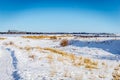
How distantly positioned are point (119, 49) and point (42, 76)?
25.0 metres

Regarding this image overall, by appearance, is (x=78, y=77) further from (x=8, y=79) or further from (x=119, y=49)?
(x=119, y=49)

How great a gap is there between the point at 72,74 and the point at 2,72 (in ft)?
12.5

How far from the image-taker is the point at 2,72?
50.9 feet

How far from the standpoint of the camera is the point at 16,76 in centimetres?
1410

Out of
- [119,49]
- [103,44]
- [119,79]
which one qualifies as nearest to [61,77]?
[119,79]

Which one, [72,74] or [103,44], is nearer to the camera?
[72,74]

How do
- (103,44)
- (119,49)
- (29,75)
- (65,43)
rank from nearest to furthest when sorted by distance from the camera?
(29,75)
(119,49)
(103,44)
(65,43)

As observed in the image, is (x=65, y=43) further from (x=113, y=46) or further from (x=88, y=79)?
(x=88, y=79)

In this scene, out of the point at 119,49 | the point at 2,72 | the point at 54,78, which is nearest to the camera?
the point at 54,78

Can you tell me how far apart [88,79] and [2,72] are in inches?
192

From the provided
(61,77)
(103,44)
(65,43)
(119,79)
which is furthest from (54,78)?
(65,43)

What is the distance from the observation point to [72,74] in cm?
1469

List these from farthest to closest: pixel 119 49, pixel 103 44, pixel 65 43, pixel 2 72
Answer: pixel 65 43, pixel 103 44, pixel 119 49, pixel 2 72

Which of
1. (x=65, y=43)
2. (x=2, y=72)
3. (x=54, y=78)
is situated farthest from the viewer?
(x=65, y=43)
